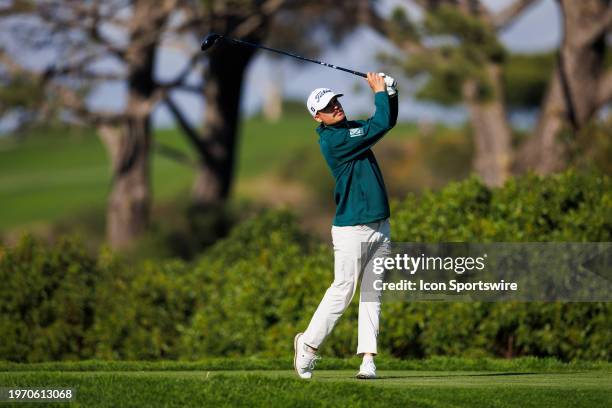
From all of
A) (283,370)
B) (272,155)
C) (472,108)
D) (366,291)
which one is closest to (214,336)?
(283,370)

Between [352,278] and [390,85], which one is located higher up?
[390,85]

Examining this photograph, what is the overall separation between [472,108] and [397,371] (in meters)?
15.7

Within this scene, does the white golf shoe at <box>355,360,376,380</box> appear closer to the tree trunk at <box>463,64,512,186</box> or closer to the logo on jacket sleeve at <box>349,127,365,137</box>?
the logo on jacket sleeve at <box>349,127,365,137</box>

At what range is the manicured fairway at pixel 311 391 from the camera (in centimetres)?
833

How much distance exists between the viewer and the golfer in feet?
30.2

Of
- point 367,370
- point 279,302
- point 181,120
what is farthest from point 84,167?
point 367,370

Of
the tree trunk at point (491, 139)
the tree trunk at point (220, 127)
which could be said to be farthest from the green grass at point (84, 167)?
the tree trunk at point (491, 139)

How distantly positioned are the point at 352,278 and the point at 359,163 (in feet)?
2.80

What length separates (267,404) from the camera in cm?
827

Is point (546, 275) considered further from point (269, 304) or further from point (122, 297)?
point (122, 297)

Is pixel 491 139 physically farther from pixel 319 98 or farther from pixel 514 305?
pixel 319 98

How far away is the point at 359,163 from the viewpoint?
30.5 ft

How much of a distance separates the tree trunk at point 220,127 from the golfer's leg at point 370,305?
64.1 ft

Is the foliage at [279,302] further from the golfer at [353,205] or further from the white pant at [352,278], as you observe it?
the golfer at [353,205]
